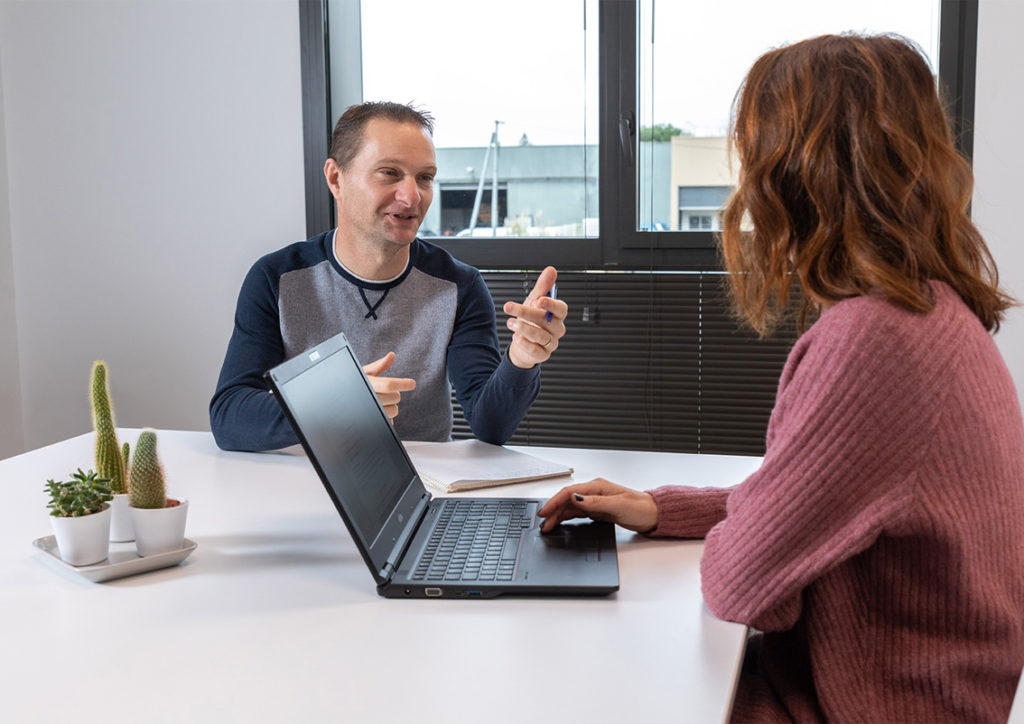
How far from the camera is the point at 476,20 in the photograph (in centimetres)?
317

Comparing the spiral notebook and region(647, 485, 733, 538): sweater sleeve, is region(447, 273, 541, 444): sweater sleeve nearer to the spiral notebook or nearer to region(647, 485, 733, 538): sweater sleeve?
the spiral notebook

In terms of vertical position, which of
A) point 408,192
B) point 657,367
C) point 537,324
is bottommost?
point 657,367

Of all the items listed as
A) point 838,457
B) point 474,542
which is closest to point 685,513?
point 474,542

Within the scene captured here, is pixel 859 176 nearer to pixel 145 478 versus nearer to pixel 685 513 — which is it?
pixel 685 513

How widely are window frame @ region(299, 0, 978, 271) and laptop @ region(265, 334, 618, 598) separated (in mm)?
→ 1800

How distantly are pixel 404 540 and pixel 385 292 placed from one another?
0.95 meters

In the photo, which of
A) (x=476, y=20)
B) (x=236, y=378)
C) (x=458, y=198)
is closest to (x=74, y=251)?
(x=458, y=198)

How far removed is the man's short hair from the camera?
6.81 ft

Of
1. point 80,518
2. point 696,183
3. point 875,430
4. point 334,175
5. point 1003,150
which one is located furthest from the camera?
point 696,183

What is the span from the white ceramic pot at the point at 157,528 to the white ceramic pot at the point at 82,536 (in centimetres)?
4

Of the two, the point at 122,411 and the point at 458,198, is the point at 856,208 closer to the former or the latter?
the point at 458,198

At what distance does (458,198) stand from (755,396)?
1166mm

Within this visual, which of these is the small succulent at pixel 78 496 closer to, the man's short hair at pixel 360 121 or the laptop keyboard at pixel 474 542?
the laptop keyboard at pixel 474 542

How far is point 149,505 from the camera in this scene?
3.83 ft
